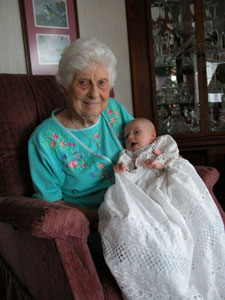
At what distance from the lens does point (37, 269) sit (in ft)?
3.46

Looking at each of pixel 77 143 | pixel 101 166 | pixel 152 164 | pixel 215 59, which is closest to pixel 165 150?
pixel 152 164

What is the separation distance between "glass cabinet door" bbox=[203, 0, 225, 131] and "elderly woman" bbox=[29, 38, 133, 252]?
1.43 meters

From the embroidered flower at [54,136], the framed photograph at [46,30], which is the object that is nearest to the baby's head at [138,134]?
the embroidered flower at [54,136]

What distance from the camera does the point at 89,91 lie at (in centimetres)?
133

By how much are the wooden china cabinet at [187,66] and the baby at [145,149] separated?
3.87 ft

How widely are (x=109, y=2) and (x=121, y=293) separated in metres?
2.34

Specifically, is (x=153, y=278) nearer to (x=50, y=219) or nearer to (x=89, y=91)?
(x=50, y=219)

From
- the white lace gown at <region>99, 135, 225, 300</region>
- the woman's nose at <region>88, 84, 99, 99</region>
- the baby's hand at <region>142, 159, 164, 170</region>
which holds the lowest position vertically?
the white lace gown at <region>99, 135, 225, 300</region>

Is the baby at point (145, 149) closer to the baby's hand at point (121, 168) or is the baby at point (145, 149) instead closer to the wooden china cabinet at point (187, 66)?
the baby's hand at point (121, 168)

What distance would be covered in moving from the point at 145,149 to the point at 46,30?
4.62 ft

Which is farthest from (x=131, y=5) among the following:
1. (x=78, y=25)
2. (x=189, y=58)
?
(x=189, y=58)

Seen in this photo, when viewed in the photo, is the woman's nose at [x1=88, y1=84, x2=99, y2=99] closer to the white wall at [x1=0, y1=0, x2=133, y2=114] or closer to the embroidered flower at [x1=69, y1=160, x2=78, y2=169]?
the embroidered flower at [x1=69, y1=160, x2=78, y2=169]

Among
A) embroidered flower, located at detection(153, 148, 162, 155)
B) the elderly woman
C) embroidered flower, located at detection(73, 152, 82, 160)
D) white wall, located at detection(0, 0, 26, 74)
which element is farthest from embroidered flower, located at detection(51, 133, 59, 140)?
white wall, located at detection(0, 0, 26, 74)

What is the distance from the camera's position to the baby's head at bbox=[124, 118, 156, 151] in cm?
139
